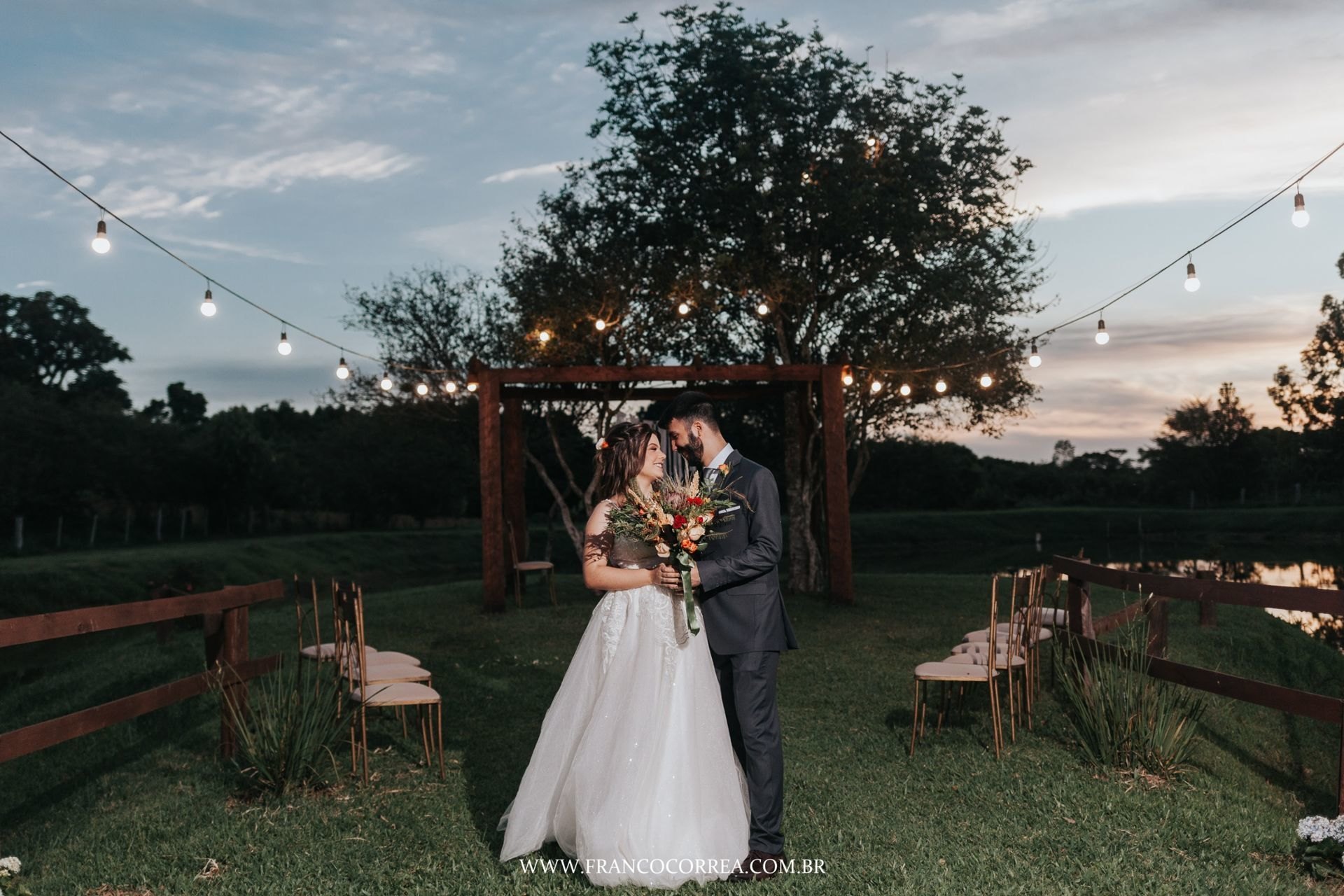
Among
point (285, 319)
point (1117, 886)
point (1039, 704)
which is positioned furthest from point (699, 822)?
point (285, 319)

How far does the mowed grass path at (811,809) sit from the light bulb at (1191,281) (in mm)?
3369

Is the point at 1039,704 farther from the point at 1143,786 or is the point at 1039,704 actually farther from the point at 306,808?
the point at 306,808

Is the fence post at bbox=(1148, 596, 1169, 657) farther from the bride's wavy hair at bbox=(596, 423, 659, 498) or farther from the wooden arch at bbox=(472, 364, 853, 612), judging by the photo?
the wooden arch at bbox=(472, 364, 853, 612)

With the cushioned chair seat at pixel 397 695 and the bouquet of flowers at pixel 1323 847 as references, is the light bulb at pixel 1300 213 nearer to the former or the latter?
the bouquet of flowers at pixel 1323 847

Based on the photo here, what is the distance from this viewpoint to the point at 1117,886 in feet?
13.3

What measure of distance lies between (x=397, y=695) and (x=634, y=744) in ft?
7.24

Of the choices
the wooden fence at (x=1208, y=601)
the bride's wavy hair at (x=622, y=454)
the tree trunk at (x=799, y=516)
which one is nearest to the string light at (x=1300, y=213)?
the wooden fence at (x=1208, y=601)

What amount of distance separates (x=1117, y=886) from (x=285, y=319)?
1033 cm

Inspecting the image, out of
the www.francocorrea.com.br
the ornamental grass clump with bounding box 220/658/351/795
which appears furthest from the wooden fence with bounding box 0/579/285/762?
the www.francocorrea.com.br

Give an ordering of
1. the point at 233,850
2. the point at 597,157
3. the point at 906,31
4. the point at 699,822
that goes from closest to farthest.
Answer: the point at 699,822, the point at 233,850, the point at 906,31, the point at 597,157

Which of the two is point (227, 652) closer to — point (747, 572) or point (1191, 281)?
point (747, 572)

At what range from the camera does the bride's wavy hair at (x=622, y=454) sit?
4.20 m

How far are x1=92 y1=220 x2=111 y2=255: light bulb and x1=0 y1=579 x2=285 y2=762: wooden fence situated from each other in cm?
258

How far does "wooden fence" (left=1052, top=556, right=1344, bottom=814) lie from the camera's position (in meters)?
4.98
